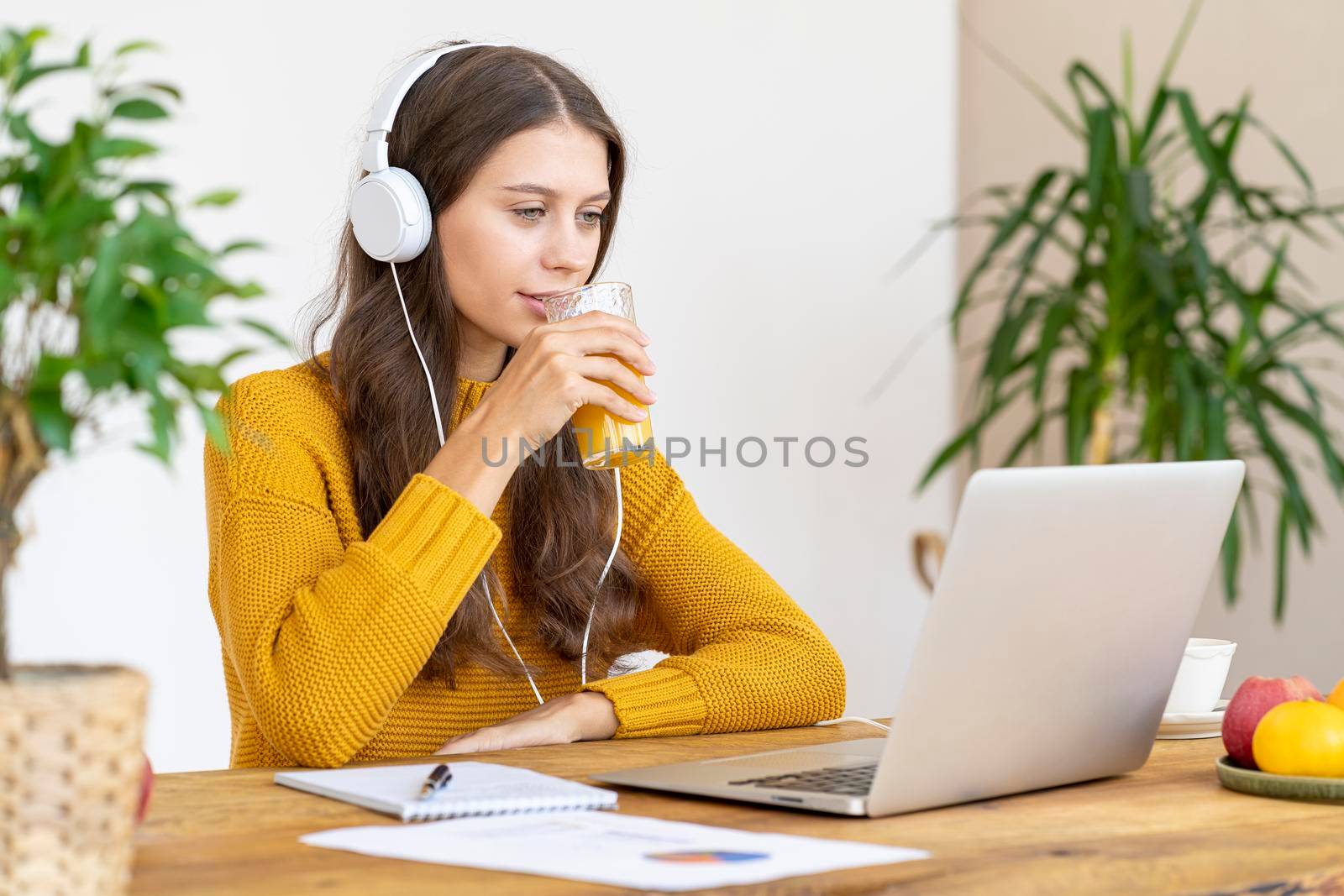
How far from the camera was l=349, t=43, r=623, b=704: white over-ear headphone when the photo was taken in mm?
1670

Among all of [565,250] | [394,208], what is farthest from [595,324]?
[394,208]

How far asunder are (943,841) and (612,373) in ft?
2.39

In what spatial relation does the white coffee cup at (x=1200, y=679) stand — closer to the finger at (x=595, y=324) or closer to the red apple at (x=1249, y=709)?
the red apple at (x=1249, y=709)

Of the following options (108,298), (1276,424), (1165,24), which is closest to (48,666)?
(108,298)

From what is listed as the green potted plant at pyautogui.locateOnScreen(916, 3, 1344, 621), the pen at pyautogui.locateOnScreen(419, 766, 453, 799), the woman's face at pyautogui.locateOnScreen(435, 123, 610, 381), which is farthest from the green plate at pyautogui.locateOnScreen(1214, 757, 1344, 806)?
the green potted plant at pyautogui.locateOnScreen(916, 3, 1344, 621)

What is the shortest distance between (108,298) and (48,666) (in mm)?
192

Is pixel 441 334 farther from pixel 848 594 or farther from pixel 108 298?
pixel 848 594

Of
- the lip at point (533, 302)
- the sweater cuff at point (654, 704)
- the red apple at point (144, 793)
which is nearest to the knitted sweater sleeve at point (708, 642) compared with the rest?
the sweater cuff at point (654, 704)

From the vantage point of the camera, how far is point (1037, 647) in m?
1.01

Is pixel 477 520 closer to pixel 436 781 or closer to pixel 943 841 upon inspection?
pixel 436 781

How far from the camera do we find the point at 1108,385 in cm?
288

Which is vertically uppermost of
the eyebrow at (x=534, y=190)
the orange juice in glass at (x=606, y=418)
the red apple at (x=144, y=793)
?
the eyebrow at (x=534, y=190)

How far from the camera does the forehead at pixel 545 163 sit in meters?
1.69

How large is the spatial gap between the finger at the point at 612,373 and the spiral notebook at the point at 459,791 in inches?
20.4
